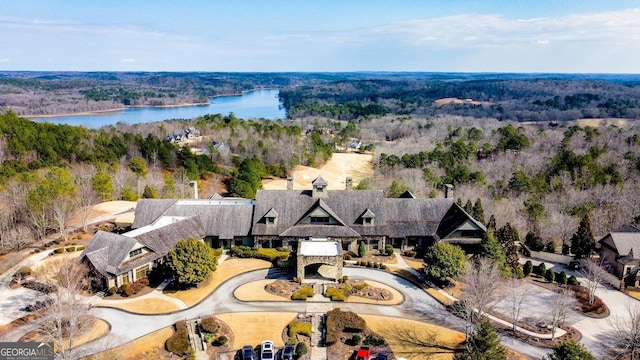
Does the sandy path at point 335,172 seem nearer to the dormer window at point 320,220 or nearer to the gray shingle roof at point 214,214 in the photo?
the gray shingle roof at point 214,214

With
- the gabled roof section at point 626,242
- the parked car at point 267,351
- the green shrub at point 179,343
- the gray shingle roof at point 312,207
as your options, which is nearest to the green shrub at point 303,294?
the parked car at point 267,351

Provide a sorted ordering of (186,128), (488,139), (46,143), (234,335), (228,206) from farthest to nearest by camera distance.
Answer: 1. (186,128)
2. (488,139)
3. (46,143)
4. (228,206)
5. (234,335)

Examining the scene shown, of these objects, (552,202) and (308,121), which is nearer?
(552,202)

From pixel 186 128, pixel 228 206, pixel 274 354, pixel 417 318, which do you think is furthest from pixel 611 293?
pixel 186 128

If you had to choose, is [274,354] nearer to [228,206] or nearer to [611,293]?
[228,206]

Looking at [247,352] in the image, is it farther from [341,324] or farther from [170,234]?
[170,234]

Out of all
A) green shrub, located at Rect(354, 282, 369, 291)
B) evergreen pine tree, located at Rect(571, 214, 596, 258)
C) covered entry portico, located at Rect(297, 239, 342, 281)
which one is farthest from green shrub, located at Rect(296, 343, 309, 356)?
evergreen pine tree, located at Rect(571, 214, 596, 258)

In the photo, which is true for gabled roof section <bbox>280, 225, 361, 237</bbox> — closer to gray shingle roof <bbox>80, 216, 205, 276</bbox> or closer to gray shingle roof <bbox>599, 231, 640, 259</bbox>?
gray shingle roof <bbox>80, 216, 205, 276</bbox>
